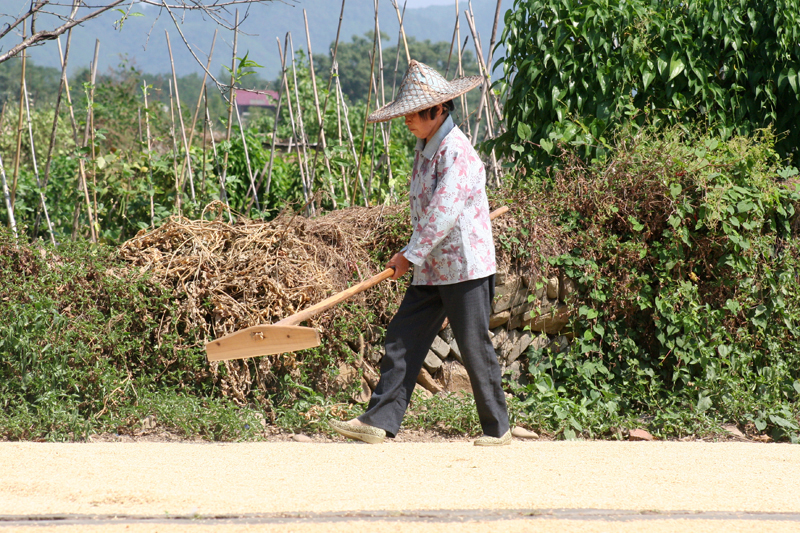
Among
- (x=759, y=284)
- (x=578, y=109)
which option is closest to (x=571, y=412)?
(x=759, y=284)

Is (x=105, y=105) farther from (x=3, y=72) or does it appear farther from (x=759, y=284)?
(x=3, y=72)

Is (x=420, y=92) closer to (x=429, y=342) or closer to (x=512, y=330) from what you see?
(x=429, y=342)

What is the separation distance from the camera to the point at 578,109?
15.8ft

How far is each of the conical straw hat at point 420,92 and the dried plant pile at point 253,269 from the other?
3.67 ft

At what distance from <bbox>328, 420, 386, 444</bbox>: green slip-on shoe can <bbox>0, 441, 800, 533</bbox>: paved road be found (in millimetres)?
53

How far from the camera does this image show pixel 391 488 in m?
2.58

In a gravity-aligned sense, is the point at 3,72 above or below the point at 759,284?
above

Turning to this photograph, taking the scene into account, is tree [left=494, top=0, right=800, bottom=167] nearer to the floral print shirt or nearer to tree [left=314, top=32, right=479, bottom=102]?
the floral print shirt

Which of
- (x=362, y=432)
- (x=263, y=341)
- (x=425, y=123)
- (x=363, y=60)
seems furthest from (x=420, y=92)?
(x=363, y=60)

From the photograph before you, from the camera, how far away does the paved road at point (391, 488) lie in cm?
224

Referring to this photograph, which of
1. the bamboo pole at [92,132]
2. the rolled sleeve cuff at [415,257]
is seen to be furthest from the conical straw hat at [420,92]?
the bamboo pole at [92,132]

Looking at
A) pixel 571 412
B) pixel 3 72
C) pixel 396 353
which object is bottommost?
pixel 571 412

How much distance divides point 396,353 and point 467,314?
1.30 feet

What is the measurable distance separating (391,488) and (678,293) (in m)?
2.46
